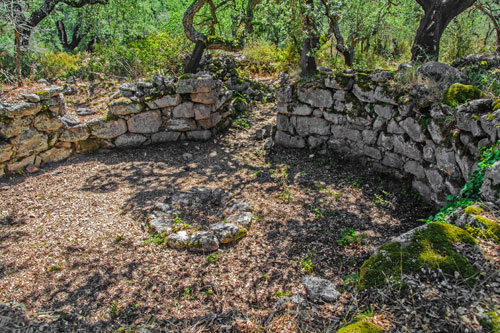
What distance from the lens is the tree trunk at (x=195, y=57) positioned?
26.6 ft

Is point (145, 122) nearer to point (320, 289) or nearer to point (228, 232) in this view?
point (228, 232)

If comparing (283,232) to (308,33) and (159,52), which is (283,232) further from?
(159,52)

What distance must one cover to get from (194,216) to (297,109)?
9.75 ft

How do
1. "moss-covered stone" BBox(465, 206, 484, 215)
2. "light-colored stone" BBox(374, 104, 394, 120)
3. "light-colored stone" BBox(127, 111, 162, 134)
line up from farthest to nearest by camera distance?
"light-colored stone" BBox(127, 111, 162, 134) < "light-colored stone" BBox(374, 104, 394, 120) < "moss-covered stone" BBox(465, 206, 484, 215)

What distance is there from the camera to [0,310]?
2.75 m

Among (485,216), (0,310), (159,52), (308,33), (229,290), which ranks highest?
(308,33)

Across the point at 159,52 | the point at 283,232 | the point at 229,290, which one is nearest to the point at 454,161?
the point at 283,232

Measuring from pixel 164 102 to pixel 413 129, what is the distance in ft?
15.0

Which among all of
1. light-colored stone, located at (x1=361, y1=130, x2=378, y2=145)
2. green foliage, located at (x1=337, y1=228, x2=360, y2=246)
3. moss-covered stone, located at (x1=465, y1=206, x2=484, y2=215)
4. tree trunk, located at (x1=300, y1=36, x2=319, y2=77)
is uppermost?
tree trunk, located at (x1=300, y1=36, x2=319, y2=77)

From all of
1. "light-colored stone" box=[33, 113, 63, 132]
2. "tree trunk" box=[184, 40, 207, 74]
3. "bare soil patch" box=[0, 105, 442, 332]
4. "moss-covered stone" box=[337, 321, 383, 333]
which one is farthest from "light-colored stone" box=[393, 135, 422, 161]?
"light-colored stone" box=[33, 113, 63, 132]

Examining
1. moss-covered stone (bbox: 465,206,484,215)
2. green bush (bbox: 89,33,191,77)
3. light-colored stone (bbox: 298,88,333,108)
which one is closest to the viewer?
moss-covered stone (bbox: 465,206,484,215)

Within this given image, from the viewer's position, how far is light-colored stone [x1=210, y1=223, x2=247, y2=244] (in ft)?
12.4

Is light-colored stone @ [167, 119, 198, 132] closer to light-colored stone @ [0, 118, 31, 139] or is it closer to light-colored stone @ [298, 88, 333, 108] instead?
light-colored stone @ [298, 88, 333, 108]

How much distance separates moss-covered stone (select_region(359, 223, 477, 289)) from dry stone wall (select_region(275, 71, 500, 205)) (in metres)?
1.36
